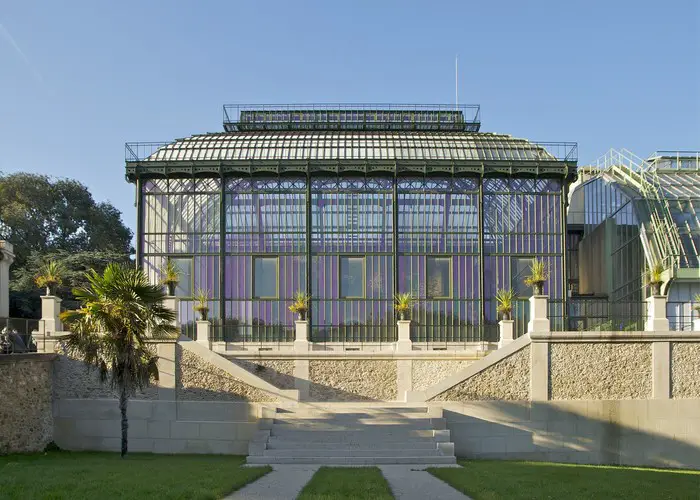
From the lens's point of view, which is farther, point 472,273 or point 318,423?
point 472,273

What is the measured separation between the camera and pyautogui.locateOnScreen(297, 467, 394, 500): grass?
15578 mm

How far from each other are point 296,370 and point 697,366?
14.5m

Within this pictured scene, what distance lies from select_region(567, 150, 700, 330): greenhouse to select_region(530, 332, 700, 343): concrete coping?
2954mm

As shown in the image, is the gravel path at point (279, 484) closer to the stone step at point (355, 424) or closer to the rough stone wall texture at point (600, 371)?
the stone step at point (355, 424)

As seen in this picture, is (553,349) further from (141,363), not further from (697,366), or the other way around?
(141,363)

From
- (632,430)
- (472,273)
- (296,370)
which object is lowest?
(632,430)

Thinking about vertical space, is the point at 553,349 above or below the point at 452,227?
below

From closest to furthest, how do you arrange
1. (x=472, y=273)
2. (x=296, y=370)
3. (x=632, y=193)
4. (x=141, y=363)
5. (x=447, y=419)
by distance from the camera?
(x=141, y=363) < (x=447, y=419) < (x=296, y=370) < (x=472, y=273) < (x=632, y=193)

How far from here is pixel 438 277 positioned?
1447 inches

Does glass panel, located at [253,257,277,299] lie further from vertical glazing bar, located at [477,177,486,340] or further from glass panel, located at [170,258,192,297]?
vertical glazing bar, located at [477,177,486,340]

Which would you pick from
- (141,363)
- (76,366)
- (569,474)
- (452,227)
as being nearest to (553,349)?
(569,474)

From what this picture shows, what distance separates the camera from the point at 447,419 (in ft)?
85.3

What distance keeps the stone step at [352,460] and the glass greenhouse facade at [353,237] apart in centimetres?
1414

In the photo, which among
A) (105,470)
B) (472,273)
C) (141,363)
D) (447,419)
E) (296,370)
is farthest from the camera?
(472,273)
